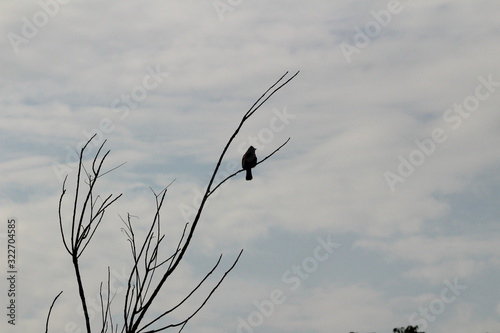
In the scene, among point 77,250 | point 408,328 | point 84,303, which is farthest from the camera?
point 408,328

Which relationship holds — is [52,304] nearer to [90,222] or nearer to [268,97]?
[90,222]

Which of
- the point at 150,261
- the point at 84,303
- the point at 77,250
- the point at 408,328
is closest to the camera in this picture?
the point at 84,303

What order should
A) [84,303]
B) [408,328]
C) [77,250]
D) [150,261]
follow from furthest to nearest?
1. [408,328]
2. [150,261]
3. [77,250]
4. [84,303]

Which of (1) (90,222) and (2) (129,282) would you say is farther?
(1) (90,222)

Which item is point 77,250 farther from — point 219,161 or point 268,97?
point 268,97

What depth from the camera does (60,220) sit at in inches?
143

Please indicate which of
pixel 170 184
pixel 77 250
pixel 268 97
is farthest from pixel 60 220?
pixel 268 97

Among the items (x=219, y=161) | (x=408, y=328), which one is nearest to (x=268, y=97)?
(x=219, y=161)

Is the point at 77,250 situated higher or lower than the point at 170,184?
lower

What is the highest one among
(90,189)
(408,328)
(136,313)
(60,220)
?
(408,328)

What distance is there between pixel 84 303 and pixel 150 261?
2.09 ft

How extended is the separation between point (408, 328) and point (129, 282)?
191 feet

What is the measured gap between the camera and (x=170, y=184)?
13.6 feet

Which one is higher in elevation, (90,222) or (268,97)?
(268,97)
